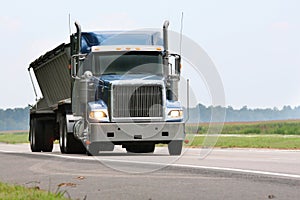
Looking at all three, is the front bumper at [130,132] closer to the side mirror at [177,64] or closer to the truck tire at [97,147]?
the truck tire at [97,147]

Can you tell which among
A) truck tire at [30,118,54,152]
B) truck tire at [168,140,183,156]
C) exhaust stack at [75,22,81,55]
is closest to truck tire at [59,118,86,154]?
exhaust stack at [75,22,81,55]

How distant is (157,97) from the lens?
19906 millimetres

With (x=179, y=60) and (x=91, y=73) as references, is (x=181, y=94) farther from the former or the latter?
(x=91, y=73)

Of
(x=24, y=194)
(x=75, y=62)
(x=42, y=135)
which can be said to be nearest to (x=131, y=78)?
(x=75, y=62)

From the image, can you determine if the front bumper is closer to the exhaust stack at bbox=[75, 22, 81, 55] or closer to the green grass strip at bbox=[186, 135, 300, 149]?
the exhaust stack at bbox=[75, 22, 81, 55]

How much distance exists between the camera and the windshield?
20.4 meters

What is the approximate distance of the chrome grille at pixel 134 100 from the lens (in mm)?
19766

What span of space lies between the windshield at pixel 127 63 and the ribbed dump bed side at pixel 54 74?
8.66 ft

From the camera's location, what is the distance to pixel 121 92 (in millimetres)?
19766

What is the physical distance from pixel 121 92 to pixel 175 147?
2562 millimetres

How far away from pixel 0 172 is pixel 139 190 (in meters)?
5.66

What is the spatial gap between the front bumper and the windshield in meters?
1.58

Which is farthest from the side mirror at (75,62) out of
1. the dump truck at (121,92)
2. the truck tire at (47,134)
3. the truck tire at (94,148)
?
the truck tire at (47,134)

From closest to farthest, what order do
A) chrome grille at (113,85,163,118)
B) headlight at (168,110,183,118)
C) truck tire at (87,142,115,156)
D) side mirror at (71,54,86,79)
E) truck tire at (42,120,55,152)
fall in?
chrome grille at (113,85,163,118) < headlight at (168,110,183,118) < truck tire at (87,142,115,156) < side mirror at (71,54,86,79) < truck tire at (42,120,55,152)
